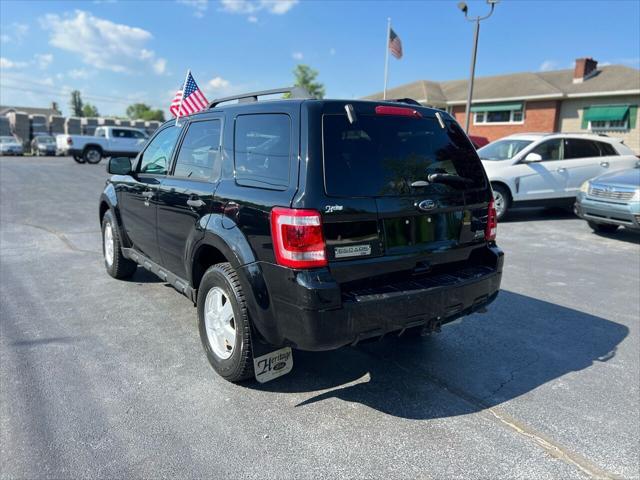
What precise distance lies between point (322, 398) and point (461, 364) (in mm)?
1212

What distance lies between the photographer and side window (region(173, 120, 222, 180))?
144 inches

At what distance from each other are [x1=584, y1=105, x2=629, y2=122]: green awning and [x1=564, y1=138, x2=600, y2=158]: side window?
15.9 metres

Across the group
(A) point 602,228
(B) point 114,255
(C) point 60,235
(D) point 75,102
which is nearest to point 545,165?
(A) point 602,228

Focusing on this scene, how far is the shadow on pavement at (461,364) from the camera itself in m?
3.30

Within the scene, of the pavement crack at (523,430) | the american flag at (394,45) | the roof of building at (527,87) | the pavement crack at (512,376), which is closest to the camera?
the pavement crack at (523,430)

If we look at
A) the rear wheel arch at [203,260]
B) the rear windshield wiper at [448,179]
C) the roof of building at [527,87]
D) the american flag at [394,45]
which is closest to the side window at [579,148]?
the rear windshield wiper at [448,179]

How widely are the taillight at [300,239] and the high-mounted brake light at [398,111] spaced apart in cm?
92

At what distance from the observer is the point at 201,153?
388 centimetres

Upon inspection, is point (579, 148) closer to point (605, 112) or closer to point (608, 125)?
point (605, 112)

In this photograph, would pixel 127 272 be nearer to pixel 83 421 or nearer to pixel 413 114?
pixel 83 421

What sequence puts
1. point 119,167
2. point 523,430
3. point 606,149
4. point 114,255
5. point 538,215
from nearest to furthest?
point 523,430 < point 119,167 < point 114,255 < point 606,149 < point 538,215

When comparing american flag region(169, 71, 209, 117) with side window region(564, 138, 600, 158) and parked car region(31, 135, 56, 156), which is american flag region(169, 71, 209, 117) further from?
parked car region(31, 135, 56, 156)

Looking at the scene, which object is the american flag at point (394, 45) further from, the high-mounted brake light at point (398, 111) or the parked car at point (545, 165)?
the high-mounted brake light at point (398, 111)

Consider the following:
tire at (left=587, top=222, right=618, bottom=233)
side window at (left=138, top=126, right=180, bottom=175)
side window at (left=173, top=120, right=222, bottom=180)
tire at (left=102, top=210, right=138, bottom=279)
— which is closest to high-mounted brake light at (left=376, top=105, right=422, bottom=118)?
side window at (left=173, top=120, right=222, bottom=180)
